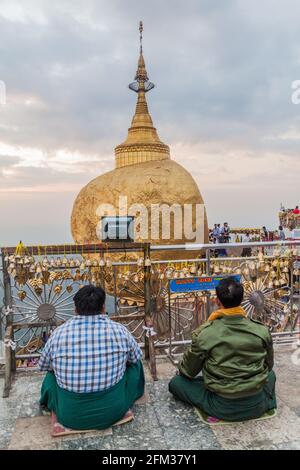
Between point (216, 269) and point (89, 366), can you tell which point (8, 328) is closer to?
point (89, 366)

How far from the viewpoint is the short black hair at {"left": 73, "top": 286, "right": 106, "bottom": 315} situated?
2.67 meters

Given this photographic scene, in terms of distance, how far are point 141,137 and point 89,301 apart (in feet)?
48.9

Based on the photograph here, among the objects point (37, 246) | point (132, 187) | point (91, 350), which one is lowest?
point (91, 350)

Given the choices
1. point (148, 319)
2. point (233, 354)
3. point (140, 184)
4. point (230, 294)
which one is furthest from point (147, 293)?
point (140, 184)

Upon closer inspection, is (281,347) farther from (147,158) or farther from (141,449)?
(147,158)

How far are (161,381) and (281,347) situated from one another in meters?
1.72

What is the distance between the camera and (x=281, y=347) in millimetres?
4379

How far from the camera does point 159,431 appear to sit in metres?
2.71

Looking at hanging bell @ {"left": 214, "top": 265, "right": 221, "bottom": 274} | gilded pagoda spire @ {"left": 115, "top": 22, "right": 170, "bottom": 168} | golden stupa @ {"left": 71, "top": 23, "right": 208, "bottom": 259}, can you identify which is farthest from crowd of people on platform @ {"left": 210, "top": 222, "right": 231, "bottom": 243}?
hanging bell @ {"left": 214, "top": 265, "right": 221, "bottom": 274}

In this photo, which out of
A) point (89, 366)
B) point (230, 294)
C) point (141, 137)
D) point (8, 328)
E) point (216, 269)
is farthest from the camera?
point (141, 137)

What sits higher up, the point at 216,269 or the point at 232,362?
the point at 216,269

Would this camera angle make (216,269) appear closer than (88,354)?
No

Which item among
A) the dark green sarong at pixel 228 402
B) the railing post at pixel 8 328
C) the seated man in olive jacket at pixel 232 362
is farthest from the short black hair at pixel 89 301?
the railing post at pixel 8 328
